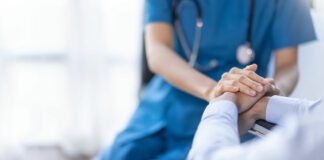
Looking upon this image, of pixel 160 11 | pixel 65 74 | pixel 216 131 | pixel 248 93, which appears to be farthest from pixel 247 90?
pixel 65 74

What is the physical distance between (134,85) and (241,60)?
2.99 ft

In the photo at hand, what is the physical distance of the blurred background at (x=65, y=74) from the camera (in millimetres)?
1815

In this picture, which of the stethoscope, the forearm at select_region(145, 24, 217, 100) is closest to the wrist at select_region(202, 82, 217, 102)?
the forearm at select_region(145, 24, 217, 100)

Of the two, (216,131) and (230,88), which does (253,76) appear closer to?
(230,88)

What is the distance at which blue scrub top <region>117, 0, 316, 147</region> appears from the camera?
42.8 inches

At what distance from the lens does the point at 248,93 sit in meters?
0.82

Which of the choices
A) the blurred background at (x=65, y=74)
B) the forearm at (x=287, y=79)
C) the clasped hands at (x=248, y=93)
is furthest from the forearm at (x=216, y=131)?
the blurred background at (x=65, y=74)

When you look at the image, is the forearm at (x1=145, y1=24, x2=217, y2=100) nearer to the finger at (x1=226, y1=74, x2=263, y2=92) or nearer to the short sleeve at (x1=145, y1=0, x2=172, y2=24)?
the short sleeve at (x1=145, y1=0, x2=172, y2=24)

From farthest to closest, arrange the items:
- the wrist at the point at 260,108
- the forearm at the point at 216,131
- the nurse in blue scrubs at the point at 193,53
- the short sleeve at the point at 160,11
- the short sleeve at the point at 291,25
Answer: the short sleeve at the point at 160,11 → the nurse in blue scrubs at the point at 193,53 → the short sleeve at the point at 291,25 → the wrist at the point at 260,108 → the forearm at the point at 216,131

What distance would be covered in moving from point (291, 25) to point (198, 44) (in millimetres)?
231

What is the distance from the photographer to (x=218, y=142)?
67 centimetres

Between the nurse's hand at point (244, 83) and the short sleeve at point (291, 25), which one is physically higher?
the short sleeve at point (291, 25)

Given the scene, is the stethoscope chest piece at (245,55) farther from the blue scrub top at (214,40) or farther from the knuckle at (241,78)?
the knuckle at (241,78)

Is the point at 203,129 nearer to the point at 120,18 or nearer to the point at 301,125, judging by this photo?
the point at 301,125
